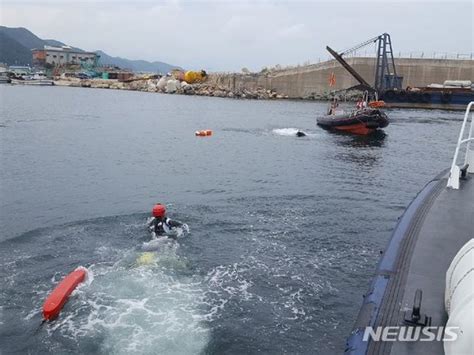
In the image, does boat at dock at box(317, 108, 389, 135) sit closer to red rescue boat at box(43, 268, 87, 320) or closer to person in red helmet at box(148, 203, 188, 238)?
person in red helmet at box(148, 203, 188, 238)

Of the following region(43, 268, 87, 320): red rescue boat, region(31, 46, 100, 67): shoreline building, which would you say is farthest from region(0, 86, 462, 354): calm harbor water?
region(31, 46, 100, 67): shoreline building

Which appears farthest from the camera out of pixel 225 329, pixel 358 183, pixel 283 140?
pixel 283 140

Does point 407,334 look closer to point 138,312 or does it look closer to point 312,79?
point 138,312

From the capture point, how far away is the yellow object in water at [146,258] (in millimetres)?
12578

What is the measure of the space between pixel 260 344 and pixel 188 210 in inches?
370

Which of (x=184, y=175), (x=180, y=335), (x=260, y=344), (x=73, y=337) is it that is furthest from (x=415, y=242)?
(x=184, y=175)

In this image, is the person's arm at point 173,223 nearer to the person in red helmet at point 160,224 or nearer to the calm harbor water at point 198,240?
the person in red helmet at point 160,224

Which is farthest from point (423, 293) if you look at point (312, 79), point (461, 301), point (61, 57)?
point (61, 57)

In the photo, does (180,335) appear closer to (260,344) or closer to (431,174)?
(260,344)

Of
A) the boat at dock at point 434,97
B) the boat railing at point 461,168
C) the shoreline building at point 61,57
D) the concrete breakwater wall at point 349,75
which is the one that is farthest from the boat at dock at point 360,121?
the shoreline building at point 61,57

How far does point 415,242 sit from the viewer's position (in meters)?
8.84

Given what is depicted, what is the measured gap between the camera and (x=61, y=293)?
10539mm

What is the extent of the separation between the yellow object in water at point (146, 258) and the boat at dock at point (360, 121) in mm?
32872

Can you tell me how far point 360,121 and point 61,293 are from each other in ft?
118
